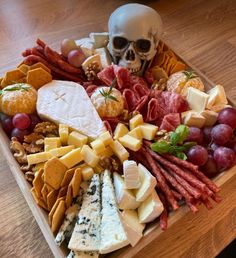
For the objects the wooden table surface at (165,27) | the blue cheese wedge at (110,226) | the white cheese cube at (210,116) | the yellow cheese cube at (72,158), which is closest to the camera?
the blue cheese wedge at (110,226)

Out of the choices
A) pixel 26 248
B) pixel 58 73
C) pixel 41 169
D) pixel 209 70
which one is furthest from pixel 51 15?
pixel 26 248

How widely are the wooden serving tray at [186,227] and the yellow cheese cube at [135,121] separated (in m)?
0.21

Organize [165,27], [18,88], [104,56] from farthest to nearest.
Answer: [165,27] → [104,56] → [18,88]

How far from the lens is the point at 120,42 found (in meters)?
0.96

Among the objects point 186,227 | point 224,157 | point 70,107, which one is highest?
point 70,107

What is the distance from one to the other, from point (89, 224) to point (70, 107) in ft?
0.99

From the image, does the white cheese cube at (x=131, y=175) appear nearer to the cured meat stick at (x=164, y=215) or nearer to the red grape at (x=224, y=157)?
the cured meat stick at (x=164, y=215)

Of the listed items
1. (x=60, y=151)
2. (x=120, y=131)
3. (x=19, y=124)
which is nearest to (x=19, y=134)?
(x=19, y=124)

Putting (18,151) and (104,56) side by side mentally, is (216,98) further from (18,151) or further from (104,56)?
(18,151)

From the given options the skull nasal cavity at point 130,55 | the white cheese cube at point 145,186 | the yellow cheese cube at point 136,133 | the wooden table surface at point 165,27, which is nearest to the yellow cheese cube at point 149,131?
the yellow cheese cube at point 136,133

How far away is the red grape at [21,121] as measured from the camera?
0.84 metres

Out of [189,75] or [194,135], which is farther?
[189,75]

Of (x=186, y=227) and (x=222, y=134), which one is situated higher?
(x=222, y=134)

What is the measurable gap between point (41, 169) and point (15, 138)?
0.43ft
